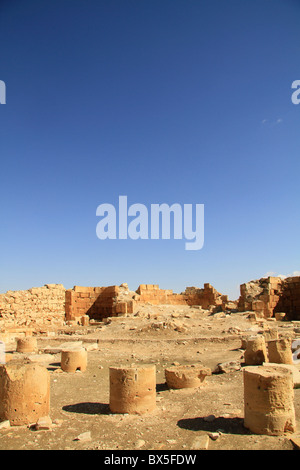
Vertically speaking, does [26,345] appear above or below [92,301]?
below

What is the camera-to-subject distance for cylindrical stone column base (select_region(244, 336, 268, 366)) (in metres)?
9.27

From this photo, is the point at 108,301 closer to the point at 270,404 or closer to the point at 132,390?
the point at 132,390

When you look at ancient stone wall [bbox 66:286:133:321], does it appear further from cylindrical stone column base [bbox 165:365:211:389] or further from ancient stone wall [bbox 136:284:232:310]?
cylindrical stone column base [bbox 165:365:211:389]

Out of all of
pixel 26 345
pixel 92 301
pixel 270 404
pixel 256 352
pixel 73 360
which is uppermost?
pixel 270 404

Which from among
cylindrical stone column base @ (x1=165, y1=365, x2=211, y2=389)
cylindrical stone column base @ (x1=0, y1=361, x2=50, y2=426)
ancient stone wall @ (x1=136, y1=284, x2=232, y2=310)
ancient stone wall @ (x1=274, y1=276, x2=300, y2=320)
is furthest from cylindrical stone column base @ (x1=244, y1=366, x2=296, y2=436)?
ancient stone wall @ (x1=136, y1=284, x2=232, y2=310)

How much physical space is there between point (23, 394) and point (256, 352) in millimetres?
6218

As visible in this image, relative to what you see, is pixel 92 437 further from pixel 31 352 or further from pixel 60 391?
pixel 31 352

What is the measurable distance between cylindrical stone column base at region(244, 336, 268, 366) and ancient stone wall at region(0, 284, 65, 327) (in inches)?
583

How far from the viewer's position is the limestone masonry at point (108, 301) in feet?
67.6

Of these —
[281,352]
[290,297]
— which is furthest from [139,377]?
[290,297]

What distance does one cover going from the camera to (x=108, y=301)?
24.5 metres

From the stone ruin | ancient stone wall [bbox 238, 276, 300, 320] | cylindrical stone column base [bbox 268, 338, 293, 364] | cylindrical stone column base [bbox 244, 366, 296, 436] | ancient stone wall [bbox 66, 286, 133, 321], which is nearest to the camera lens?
cylindrical stone column base [bbox 244, 366, 296, 436]

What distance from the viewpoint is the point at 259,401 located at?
506 centimetres
